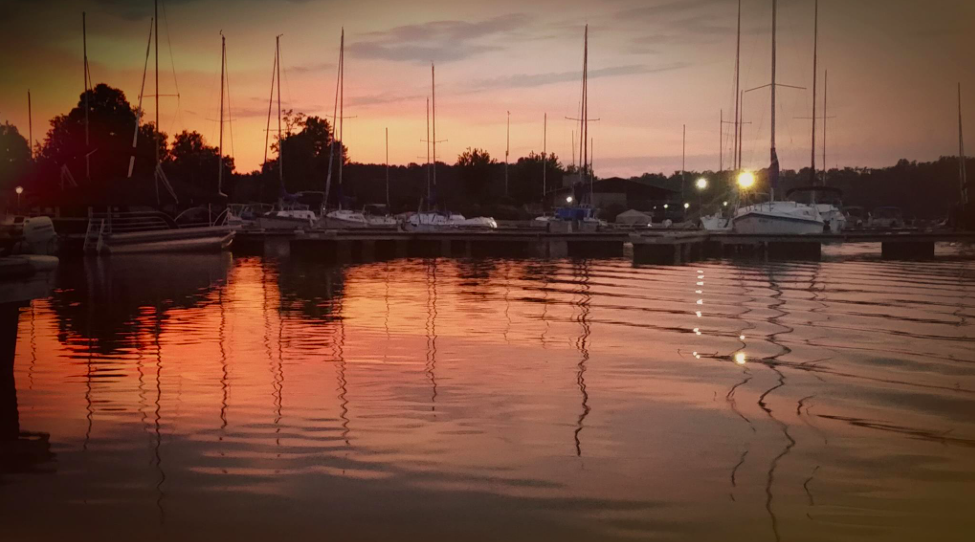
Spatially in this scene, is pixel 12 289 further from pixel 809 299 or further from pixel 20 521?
pixel 809 299

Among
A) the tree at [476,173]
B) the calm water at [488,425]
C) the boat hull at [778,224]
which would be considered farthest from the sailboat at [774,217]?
the tree at [476,173]

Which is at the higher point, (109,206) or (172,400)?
(109,206)

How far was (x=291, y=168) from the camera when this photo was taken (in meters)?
101

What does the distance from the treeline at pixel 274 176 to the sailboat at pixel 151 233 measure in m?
0.85

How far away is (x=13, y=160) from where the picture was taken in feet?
291

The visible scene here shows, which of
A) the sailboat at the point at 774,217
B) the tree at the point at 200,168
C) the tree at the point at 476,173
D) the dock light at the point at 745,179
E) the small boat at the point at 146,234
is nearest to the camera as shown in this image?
the small boat at the point at 146,234

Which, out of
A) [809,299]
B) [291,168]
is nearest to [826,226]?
[809,299]

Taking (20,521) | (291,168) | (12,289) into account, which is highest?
(291,168)

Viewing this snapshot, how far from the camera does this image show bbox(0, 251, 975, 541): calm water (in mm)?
6797

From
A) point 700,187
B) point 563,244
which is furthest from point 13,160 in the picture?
point 700,187

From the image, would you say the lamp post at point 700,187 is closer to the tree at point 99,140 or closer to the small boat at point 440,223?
the small boat at point 440,223

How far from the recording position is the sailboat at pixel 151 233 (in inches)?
1732

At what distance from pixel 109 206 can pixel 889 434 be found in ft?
136

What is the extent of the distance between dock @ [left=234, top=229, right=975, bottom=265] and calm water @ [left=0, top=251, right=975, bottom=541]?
90.4 feet
